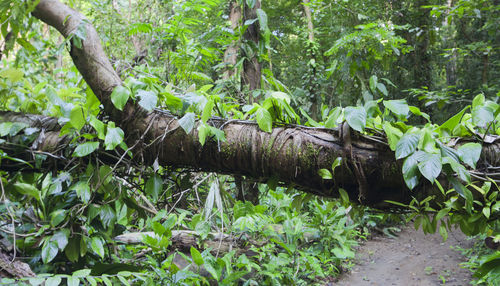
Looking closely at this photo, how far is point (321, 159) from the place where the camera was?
130cm

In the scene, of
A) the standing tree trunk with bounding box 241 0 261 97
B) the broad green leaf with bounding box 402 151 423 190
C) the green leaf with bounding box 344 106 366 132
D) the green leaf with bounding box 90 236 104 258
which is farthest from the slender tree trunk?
the broad green leaf with bounding box 402 151 423 190

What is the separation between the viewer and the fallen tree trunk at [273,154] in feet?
4.11

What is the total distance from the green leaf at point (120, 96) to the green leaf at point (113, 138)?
0.29ft

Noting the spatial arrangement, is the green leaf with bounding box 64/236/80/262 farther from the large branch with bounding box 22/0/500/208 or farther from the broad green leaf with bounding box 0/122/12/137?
the broad green leaf with bounding box 0/122/12/137

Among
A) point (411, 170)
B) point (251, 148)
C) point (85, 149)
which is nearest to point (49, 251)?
point (85, 149)

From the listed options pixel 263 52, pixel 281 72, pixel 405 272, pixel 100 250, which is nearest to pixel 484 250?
pixel 405 272

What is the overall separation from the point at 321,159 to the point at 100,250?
1.16m

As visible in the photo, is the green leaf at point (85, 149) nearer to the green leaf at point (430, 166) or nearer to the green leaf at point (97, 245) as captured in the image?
the green leaf at point (97, 245)

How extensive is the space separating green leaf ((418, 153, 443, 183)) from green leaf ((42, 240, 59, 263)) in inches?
59.8

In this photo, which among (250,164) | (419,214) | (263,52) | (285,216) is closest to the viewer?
(419,214)

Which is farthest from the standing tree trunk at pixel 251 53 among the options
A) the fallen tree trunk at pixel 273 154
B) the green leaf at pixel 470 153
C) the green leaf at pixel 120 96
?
the green leaf at pixel 470 153

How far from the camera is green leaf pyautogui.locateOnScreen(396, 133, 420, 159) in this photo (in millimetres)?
1146

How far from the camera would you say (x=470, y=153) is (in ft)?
3.74

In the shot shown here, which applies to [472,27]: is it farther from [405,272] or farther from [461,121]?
[461,121]
